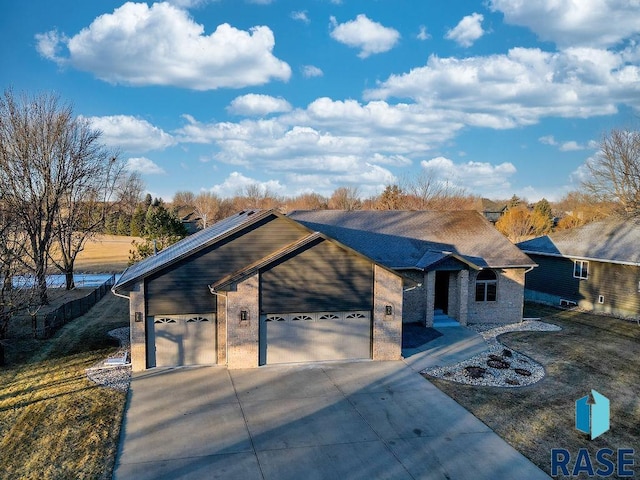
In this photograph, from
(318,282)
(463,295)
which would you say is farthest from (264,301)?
(463,295)

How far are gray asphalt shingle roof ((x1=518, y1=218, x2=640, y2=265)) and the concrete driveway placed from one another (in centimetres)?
1676

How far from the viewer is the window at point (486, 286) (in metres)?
22.7

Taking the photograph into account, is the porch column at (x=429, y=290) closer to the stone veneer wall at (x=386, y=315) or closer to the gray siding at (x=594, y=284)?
the stone veneer wall at (x=386, y=315)

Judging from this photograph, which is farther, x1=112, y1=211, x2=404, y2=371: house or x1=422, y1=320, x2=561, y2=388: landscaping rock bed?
x1=112, y1=211, x2=404, y2=371: house

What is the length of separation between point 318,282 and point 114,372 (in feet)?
24.7

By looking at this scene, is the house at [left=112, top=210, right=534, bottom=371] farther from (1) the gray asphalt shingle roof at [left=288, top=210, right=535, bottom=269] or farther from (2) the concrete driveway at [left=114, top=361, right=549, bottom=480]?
(1) the gray asphalt shingle roof at [left=288, top=210, right=535, bottom=269]

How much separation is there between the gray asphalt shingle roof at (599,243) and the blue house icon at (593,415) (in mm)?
15332

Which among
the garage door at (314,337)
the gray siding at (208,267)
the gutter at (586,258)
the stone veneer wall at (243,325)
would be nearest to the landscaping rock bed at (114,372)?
the gray siding at (208,267)

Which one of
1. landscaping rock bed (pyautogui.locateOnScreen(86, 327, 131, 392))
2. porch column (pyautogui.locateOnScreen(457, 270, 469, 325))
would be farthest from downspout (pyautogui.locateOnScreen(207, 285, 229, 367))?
porch column (pyautogui.locateOnScreen(457, 270, 469, 325))

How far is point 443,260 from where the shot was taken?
68.0 ft

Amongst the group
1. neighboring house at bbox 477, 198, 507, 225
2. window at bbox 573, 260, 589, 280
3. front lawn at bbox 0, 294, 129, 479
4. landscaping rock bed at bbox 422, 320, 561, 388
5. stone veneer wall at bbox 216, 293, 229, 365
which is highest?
neighboring house at bbox 477, 198, 507, 225

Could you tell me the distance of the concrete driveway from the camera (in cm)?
988

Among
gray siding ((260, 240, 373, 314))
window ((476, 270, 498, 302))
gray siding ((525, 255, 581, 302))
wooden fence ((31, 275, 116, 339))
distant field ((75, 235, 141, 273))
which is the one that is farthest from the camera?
distant field ((75, 235, 141, 273))

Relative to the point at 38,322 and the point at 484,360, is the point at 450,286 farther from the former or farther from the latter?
the point at 38,322
